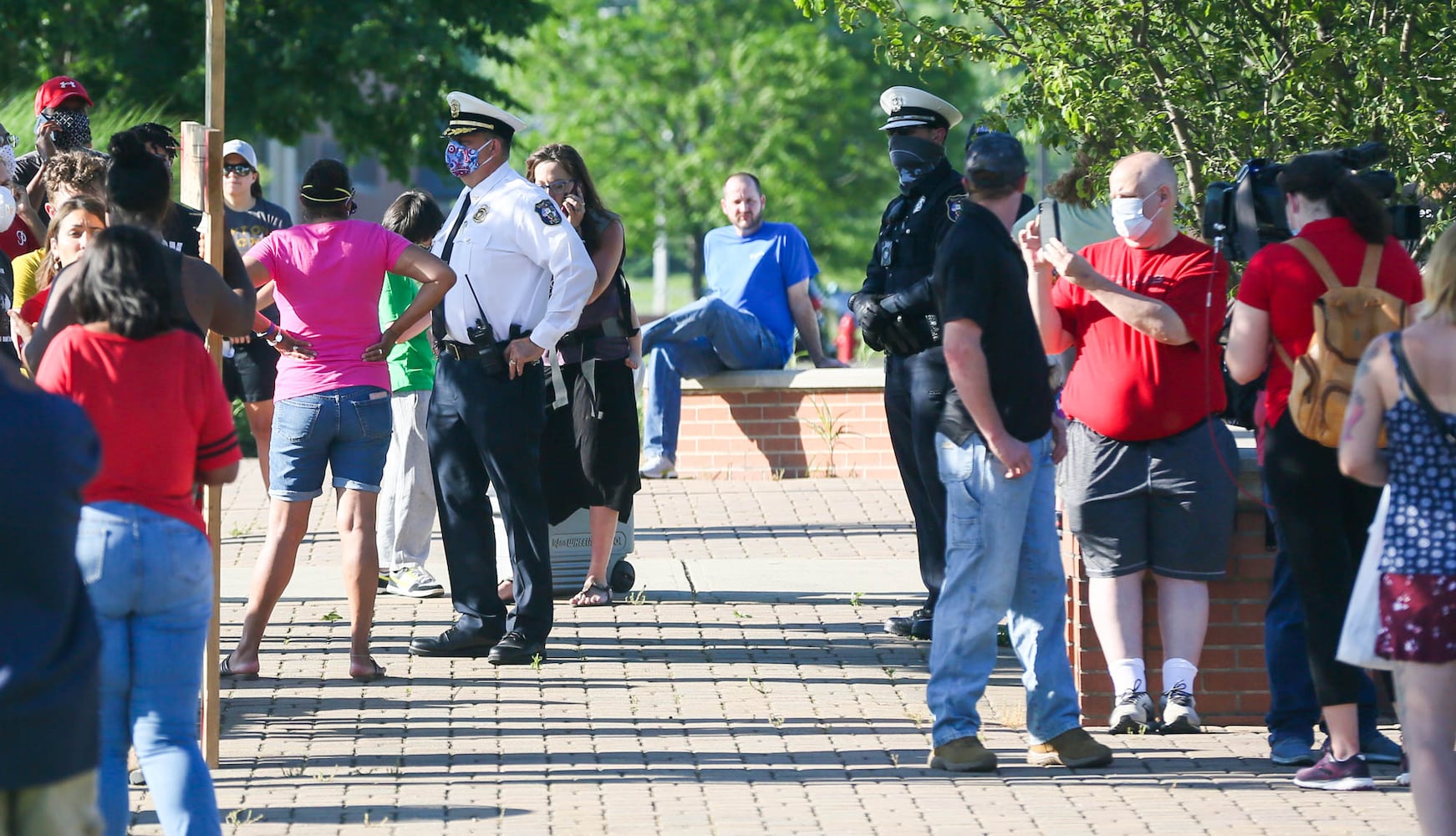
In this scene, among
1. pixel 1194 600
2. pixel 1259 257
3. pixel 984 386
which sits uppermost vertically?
pixel 1259 257

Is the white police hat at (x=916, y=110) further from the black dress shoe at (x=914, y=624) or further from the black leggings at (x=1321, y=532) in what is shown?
the black leggings at (x=1321, y=532)

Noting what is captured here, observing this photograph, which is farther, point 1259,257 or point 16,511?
point 1259,257

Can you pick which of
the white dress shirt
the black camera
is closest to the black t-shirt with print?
the black camera

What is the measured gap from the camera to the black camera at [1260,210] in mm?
5824

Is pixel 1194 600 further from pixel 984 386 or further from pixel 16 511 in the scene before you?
pixel 16 511

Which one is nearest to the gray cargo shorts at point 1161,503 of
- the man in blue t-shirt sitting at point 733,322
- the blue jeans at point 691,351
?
the man in blue t-shirt sitting at point 733,322

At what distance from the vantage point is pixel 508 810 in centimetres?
542

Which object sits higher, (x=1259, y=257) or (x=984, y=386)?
(x=1259, y=257)

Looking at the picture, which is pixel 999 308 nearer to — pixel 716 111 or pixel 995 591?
pixel 995 591

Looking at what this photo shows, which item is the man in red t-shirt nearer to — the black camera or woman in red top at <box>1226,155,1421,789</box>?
the black camera

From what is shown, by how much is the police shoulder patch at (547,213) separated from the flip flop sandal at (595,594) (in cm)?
203

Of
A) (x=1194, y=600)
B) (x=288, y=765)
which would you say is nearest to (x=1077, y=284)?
(x=1194, y=600)

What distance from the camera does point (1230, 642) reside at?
252 inches

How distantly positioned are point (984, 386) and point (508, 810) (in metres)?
1.80
